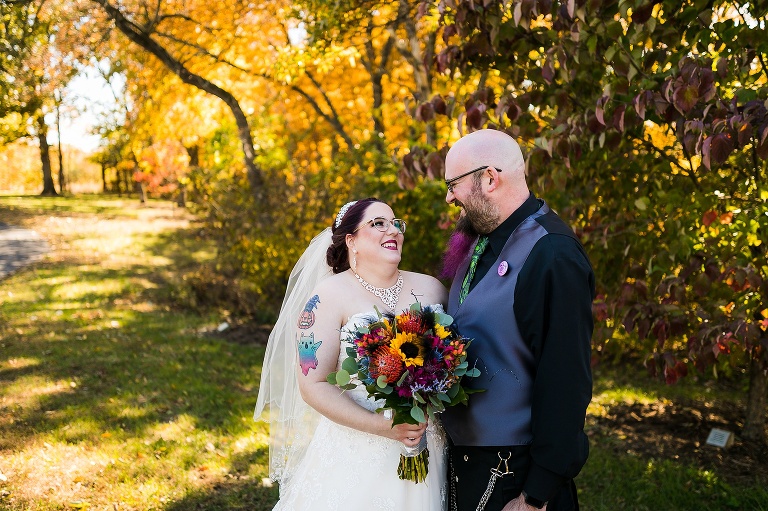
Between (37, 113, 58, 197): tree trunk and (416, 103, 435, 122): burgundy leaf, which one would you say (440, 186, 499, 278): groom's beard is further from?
(37, 113, 58, 197): tree trunk

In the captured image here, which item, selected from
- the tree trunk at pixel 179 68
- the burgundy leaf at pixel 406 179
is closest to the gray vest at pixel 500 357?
the burgundy leaf at pixel 406 179

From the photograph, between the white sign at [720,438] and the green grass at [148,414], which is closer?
the green grass at [148,414]

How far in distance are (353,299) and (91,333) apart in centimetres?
738

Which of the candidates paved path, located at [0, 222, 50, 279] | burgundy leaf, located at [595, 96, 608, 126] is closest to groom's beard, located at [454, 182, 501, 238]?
burgundy leaf, located at [595, 96, 608, 126]

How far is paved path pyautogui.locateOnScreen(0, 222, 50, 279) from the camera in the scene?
48.6ft

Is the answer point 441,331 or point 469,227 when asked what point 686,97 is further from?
point 441,331

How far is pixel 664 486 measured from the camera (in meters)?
4.96

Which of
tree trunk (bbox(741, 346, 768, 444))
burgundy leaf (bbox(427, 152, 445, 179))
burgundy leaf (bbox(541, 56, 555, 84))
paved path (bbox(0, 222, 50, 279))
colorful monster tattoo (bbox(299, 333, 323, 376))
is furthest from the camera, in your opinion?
paved path (bbox(0, 222, 50, 279))

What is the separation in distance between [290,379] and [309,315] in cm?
87

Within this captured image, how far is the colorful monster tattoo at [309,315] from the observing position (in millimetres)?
3023

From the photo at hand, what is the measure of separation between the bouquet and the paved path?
13.2 m

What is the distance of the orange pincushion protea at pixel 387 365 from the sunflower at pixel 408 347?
2 cm

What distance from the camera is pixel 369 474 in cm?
305

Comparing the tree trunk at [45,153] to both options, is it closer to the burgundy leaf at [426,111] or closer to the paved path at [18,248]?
the paved path at [18,248]
